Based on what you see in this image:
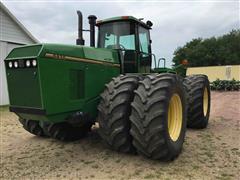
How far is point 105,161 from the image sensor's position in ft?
15.2

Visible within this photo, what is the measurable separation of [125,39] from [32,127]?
2628 mm

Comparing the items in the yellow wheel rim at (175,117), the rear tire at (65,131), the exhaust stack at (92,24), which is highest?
the exhaust stack at (92,24)

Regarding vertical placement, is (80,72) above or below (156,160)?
above

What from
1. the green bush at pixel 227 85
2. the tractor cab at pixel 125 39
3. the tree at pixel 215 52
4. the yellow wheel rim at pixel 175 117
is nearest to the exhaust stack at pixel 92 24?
the tractor cab at pixel 125 39

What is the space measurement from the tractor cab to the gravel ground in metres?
1.72

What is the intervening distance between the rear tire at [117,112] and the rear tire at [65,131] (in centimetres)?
129

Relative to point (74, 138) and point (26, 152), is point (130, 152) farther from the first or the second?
point (26, 152)

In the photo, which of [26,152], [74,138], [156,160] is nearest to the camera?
[156,160]

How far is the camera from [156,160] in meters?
4.48

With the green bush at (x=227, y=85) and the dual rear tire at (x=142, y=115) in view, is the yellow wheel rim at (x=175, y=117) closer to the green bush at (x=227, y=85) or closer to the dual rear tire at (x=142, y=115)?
the dual rear tire at (x=142, y=115)

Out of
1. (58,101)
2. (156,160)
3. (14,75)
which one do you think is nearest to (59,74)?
(58,101)

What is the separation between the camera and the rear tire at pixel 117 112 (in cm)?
443

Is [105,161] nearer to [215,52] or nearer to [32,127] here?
[32,127]

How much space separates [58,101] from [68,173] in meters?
1.07
